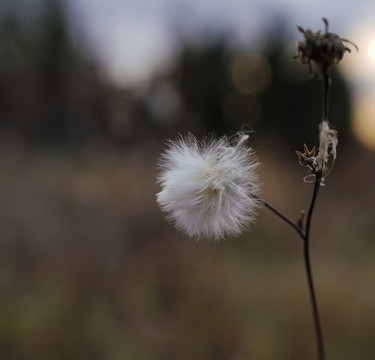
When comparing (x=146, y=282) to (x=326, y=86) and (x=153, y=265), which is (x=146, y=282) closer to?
(x=153, y=265)

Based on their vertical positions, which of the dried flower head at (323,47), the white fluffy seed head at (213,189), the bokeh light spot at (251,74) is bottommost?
the white fluffy seed head at (213,189)

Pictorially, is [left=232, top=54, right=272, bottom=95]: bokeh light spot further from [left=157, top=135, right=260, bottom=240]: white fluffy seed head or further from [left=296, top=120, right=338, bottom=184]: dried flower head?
[left=296, top=120, right=338, bottom=184]: dried flower head

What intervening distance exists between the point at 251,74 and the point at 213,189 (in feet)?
37.7

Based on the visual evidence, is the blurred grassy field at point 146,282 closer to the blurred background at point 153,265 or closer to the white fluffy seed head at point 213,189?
the blurred background at point 153,265

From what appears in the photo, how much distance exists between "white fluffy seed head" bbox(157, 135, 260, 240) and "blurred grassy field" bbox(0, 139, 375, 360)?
184cm

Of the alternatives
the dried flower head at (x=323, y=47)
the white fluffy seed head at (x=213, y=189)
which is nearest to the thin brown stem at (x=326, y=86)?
the dried flower head at (x=323, y=47)

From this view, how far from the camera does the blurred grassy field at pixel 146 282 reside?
8.83ft

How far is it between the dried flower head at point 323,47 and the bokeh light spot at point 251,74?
1111cm

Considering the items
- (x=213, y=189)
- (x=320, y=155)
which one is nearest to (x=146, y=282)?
(x=213, y=189)

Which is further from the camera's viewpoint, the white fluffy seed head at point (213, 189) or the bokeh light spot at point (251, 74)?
the bokeh light spot at point (251, 74)

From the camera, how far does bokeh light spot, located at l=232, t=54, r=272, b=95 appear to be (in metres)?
11.6

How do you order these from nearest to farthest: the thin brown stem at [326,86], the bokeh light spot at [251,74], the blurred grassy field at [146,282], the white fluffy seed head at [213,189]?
the thin brown stem at [326,86] < the white fluffy seed head at [213,189] < the blurred grassy field at [146,282] < the bokeh light spot at [251,74]

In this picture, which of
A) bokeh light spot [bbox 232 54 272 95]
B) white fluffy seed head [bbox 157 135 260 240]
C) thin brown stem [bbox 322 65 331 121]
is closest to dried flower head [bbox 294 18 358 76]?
thin brown stem [bbox 322 65 331 121]

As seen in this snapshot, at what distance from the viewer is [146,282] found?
327 centimetres
